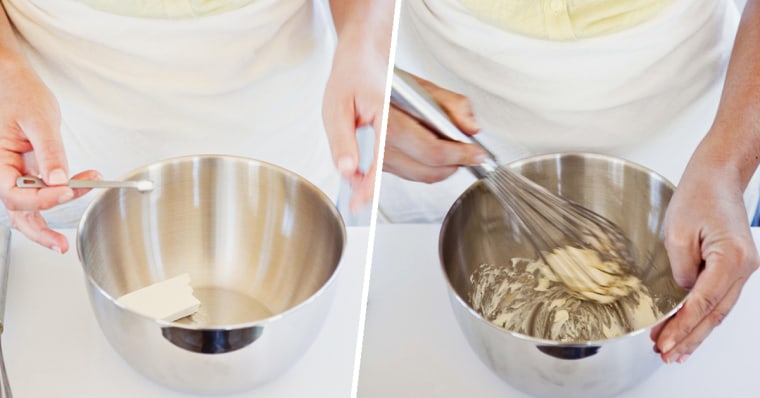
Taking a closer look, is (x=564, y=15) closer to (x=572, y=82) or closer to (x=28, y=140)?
(x=572, y=82)

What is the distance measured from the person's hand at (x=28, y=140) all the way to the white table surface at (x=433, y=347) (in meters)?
0.23

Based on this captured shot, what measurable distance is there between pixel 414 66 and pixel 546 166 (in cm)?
12

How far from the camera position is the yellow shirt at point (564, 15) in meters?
0.58

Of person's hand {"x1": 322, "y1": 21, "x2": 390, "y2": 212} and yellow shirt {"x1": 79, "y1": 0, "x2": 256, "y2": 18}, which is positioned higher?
yellow shirt {"x1": 79, "y1": 0, "x2": 256, "y2": 18}

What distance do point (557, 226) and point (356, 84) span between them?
18 centimetres

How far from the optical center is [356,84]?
621mm

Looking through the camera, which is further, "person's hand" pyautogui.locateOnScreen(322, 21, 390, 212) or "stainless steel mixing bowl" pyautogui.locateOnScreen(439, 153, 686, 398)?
"person's hand" pyautogui.locateOnScreen(322, 21, 390, 212)

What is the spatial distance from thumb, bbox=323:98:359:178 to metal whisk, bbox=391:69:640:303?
0.12ft

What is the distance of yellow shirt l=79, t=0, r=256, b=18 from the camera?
571 millimetres

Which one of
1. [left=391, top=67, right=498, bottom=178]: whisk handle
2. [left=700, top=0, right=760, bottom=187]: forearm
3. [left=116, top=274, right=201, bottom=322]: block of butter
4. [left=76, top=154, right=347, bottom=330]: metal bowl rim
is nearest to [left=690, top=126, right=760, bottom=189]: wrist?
[left=700, top=0, right=760, bottom=187]: forearm

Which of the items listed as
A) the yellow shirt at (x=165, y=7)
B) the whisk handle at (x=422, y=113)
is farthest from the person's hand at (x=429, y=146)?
the yellow shirt at (x=165, y=7)

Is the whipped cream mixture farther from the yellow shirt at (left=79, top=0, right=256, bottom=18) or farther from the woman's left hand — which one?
the yellow shirt at (left=79, top=0, right=256, bottom=18)

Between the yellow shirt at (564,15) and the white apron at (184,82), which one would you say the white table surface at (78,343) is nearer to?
the white apron at (184,82)

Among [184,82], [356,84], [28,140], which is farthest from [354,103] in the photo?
[28,140]
